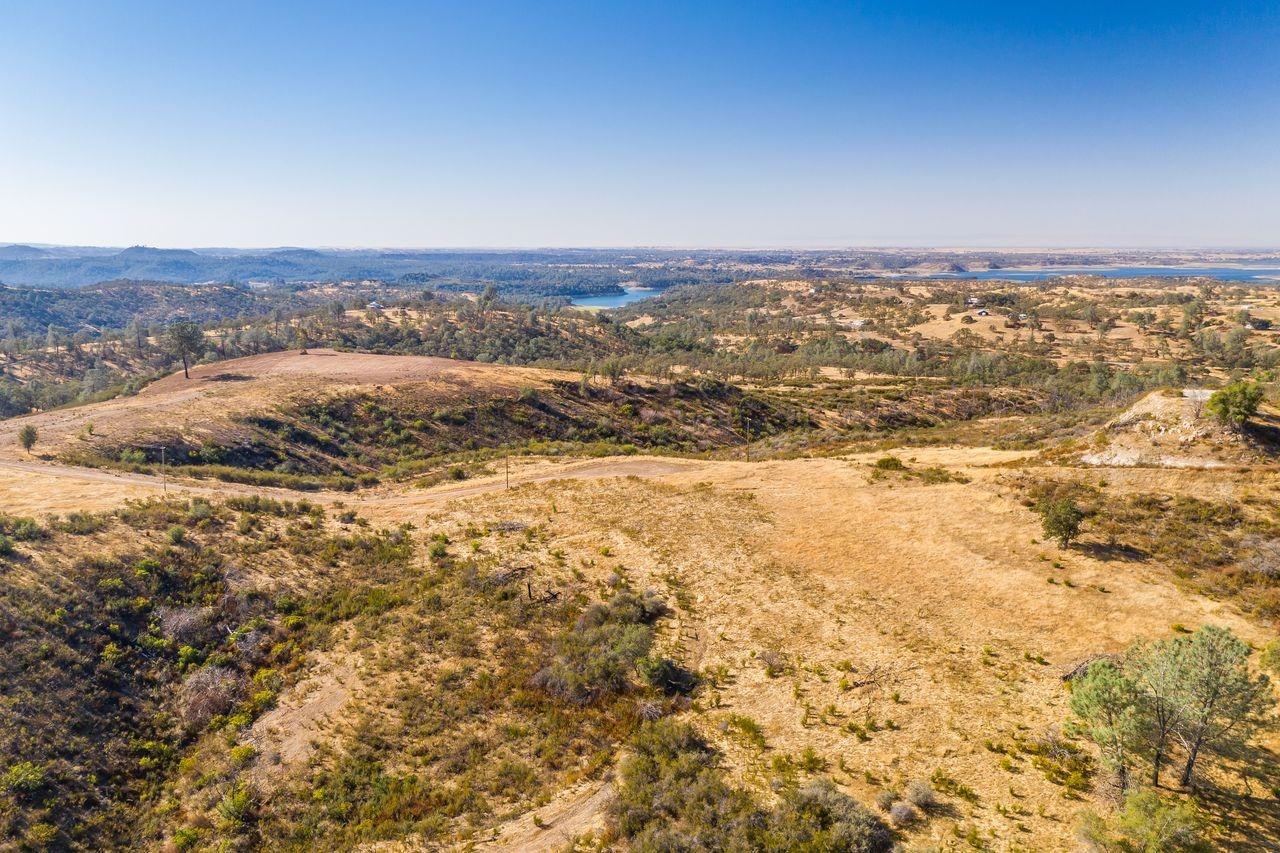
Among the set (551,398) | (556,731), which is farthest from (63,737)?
(551,398)

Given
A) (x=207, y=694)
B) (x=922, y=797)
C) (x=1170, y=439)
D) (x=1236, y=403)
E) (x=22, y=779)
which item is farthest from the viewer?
(x=1170, y=439)

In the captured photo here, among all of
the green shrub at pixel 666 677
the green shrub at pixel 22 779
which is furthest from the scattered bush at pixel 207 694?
the green shrub at pixel 666 677

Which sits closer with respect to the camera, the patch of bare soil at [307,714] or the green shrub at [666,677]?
the patch of bare soil at [307,714]

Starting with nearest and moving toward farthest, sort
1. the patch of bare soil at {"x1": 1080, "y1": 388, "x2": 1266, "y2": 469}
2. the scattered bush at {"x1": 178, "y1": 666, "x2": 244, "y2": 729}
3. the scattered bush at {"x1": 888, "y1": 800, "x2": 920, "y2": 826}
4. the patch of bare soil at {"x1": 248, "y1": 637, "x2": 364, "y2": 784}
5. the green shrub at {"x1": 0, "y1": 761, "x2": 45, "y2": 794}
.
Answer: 1. the scattered bush at {"x1": 888, "y1": 800, "x2": 920, "y2": 826}
2. the green shrub at {"x1": 0, "y1": 761, "x2": 45, "y2": 794}
3. the patch of bare soil at {"x1": 248, "y1": 637, "x2": 364, "y2": 784}
4. the scattered bush at {"x1": 178, "y1": 666, "x2": 244, "y2": 729}
5. the patch of bare soil at {"x1": 1080, "y1": 388, "x2": 1266, "y2": 469}

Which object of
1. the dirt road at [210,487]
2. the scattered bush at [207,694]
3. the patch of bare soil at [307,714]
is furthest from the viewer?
the dirt road at [210,487]

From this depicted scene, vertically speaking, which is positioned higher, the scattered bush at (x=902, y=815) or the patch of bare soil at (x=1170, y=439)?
the patch of bare soil at (x=1170, y=439)

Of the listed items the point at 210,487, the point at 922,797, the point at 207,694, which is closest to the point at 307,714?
the point at 207,694

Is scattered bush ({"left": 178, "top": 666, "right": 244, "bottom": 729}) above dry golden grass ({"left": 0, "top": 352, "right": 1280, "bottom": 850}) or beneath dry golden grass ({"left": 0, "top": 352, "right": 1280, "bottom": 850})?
beneath

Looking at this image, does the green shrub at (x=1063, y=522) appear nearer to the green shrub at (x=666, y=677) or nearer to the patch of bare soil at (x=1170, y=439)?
the patch of bare soil at (x=1170, y=439)

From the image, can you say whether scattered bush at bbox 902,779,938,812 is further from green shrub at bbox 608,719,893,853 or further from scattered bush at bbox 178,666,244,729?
scattered bush at bbox 178,666,244,729

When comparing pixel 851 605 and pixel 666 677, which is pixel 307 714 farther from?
pixel 851 605

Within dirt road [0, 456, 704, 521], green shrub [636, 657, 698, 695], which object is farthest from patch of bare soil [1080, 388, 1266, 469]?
green shrub [636, 657, 698, 695]
